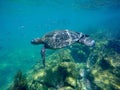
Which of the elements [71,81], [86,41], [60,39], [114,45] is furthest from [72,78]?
[114,45]

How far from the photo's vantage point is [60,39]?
402 inches

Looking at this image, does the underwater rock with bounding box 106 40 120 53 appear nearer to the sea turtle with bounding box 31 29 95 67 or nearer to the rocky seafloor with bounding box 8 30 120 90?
the rocky seafloor with bounding box 8 30 120 90

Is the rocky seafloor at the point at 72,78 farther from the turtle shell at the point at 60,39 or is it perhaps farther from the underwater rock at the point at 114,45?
the underwater rock at the point at 114,45

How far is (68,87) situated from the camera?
7949 mm

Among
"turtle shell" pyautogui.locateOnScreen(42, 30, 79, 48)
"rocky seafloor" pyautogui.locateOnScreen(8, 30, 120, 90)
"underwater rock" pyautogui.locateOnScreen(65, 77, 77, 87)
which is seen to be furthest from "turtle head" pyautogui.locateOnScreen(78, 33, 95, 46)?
"underwater rock" pyautogui.locateOnScreen(65, 77, 77, 87)

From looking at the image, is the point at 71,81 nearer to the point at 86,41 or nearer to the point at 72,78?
the point at 72,78

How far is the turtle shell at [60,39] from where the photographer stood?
10.0 meters

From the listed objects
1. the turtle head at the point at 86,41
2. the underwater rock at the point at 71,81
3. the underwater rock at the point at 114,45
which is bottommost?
the underwater rock at the point at 71,81

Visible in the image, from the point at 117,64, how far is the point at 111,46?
18.0 feet

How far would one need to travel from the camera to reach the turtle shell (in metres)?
10.0

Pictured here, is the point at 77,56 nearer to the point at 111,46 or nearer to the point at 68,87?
the point at 111,46

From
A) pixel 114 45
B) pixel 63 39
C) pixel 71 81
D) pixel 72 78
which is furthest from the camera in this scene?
pixel 114 45

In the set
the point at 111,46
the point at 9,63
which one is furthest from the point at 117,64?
the point at 9,63

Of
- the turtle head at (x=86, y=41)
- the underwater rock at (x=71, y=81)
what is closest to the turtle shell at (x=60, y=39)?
the turtle head at (x=86, y=41)
